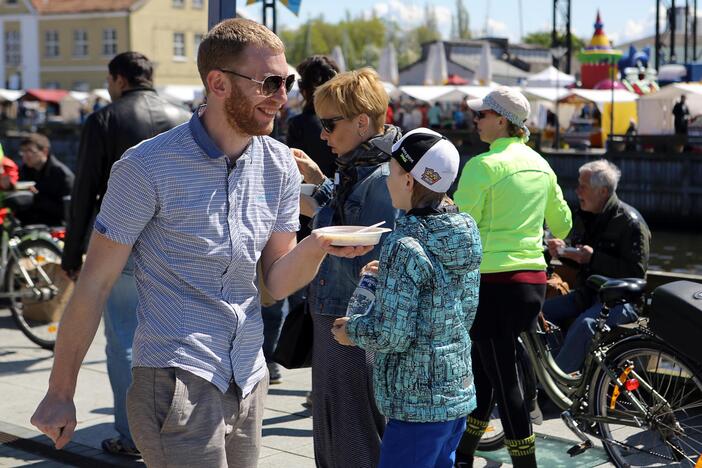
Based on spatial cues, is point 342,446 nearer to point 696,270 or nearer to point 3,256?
point 3,256

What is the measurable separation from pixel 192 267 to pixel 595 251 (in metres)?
4.26

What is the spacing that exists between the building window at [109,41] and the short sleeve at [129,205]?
87.0 metres

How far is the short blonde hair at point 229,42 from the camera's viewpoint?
3111 mm

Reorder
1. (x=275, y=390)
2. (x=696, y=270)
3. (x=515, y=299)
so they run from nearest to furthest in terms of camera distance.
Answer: (x=515, y=299) < (x=275, y=390) < (x=696, y=270)

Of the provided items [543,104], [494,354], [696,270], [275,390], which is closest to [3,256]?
[275,390]

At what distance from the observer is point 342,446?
444cm

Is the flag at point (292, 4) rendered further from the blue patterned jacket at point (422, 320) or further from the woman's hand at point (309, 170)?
the blue patterned jacket at point (422, 320)

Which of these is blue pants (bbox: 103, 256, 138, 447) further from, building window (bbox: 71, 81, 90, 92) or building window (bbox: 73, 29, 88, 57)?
building window (bbox: 71, 81, 90, 92)

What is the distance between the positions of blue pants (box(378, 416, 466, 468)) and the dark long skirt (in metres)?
0.60

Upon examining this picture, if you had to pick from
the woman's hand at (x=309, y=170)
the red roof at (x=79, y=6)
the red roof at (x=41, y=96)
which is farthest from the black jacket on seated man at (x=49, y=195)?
the red roof at (x=79, y=6)

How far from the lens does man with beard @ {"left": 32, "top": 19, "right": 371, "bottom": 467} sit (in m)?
3.06

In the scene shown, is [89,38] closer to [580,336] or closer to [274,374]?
[274,374]

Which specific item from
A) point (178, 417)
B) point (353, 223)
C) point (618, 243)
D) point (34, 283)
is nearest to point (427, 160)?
point (353, 223)

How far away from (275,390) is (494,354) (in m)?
2.54
